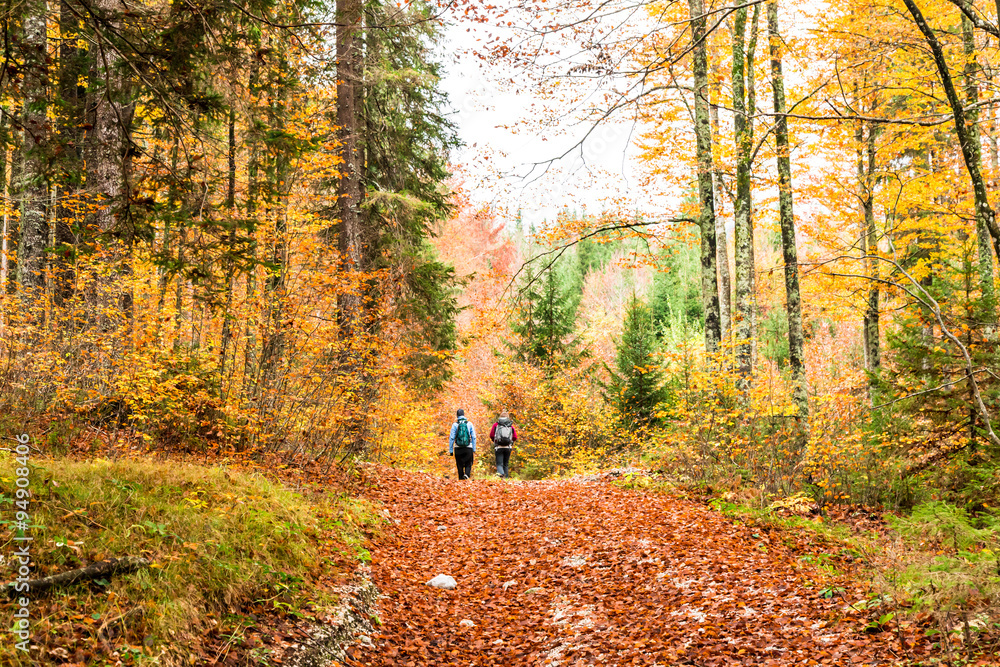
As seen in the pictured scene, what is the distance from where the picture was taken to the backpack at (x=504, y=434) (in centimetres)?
1608

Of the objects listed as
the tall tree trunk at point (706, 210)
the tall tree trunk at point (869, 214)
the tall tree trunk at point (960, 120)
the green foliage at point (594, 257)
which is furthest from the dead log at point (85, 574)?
the green foliage at point (594, 257)

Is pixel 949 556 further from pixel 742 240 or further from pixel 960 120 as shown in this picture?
pixel 742 240

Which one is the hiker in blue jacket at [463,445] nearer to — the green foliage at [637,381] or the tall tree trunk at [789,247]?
the green foliage at [637,381]

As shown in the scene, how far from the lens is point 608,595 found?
6.59 metres

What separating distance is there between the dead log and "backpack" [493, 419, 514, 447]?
11957mm

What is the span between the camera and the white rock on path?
7.11m

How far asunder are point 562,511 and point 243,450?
16.6ft

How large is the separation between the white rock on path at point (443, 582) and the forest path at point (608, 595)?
0.30 feet

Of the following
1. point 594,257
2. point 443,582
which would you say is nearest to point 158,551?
point 443,582

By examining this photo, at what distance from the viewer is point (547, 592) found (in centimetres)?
696

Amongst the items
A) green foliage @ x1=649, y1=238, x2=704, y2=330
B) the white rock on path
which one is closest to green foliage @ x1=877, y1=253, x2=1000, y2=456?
the white rock on path

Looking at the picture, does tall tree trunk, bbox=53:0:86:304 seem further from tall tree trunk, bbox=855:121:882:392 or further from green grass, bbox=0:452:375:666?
tall tree trunk, bbox=855:121:882:392

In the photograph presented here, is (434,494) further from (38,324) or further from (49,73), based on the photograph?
(49,73)

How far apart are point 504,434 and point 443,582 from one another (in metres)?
8.93
